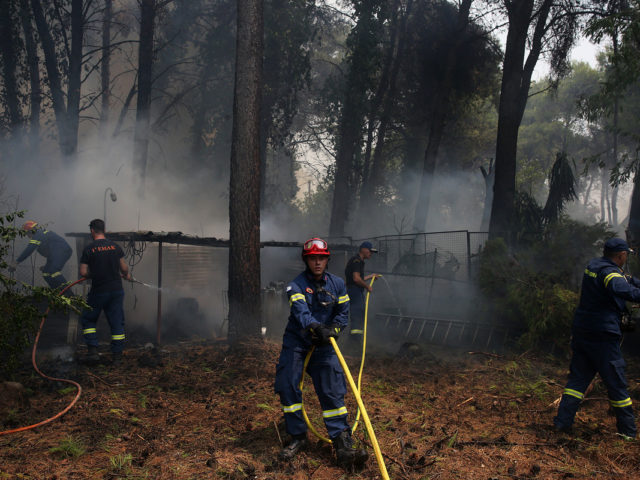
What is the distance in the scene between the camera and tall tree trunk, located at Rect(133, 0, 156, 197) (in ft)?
54.1

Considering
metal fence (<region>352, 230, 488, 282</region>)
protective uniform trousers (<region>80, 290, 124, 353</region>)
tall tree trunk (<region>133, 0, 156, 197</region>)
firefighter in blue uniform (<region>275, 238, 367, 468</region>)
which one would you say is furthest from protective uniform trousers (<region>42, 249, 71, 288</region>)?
tall tree trunk (<region>133, 0, 156, 197</region>)

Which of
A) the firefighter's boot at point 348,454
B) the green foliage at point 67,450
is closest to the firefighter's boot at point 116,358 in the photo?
the green foliage at point 67,450

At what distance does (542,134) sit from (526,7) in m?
37.9

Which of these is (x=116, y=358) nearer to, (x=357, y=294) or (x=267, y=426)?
(x=267, y=426)

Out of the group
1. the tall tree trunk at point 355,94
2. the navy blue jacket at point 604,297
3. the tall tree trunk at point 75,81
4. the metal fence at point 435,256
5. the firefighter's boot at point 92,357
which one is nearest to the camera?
the navy blue jacket at point 604,297

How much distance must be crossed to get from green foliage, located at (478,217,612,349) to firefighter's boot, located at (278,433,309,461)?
19.2 ft

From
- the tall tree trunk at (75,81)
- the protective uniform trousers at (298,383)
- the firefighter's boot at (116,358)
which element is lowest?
the firefighter's boot at (116,358)

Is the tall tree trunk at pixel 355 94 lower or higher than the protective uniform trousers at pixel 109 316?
higher

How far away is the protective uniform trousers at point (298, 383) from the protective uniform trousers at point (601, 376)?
2393 mm

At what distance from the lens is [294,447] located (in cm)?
425

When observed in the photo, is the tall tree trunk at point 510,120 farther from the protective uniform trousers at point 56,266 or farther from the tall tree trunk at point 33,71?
the tall tree trunk at point 33,71

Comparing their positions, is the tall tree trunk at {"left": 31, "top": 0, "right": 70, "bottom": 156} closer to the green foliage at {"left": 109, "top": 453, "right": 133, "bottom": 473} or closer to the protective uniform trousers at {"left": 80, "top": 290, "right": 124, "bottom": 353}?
the protective uniform trousers at {"left": 80, "top": 290, "right": 124, "bottom": 353}

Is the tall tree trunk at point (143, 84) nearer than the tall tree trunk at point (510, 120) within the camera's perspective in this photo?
No

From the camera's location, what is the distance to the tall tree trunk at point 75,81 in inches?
648
